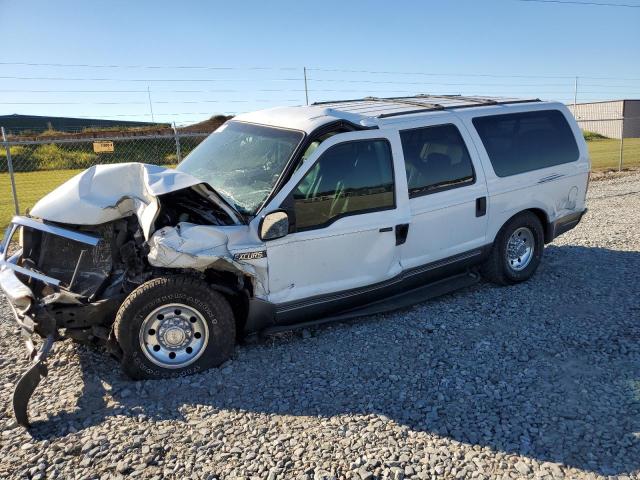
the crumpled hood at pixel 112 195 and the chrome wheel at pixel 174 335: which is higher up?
the crumpled hood at pixel 112 195

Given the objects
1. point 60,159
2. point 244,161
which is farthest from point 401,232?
point 60,159

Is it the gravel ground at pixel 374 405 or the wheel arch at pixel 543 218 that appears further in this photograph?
the wheel arch at pixel 543 218

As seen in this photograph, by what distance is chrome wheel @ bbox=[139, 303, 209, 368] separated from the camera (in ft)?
12.8

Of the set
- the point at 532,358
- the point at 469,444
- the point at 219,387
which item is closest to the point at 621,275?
the point at 532,358

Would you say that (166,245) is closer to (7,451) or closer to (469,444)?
(7,451)

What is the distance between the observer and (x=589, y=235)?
8055mm

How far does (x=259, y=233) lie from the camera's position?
4051 millimetres

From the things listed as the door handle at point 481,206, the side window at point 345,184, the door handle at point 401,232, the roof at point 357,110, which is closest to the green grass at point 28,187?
the roof at point 357,110

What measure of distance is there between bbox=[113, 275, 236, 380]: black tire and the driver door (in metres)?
0.50

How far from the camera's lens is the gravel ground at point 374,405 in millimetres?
3033

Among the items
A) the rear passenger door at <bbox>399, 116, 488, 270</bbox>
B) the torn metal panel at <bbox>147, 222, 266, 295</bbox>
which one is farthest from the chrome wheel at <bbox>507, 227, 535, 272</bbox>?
the torn metal panel at <bbox>147, 222, 266, 295</bbox>

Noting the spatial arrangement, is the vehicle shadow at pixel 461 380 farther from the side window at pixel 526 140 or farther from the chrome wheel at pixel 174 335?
the side window at pixel 526 140

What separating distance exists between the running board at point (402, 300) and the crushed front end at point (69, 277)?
123 cm

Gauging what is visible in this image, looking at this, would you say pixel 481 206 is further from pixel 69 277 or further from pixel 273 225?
pixel 69 277
